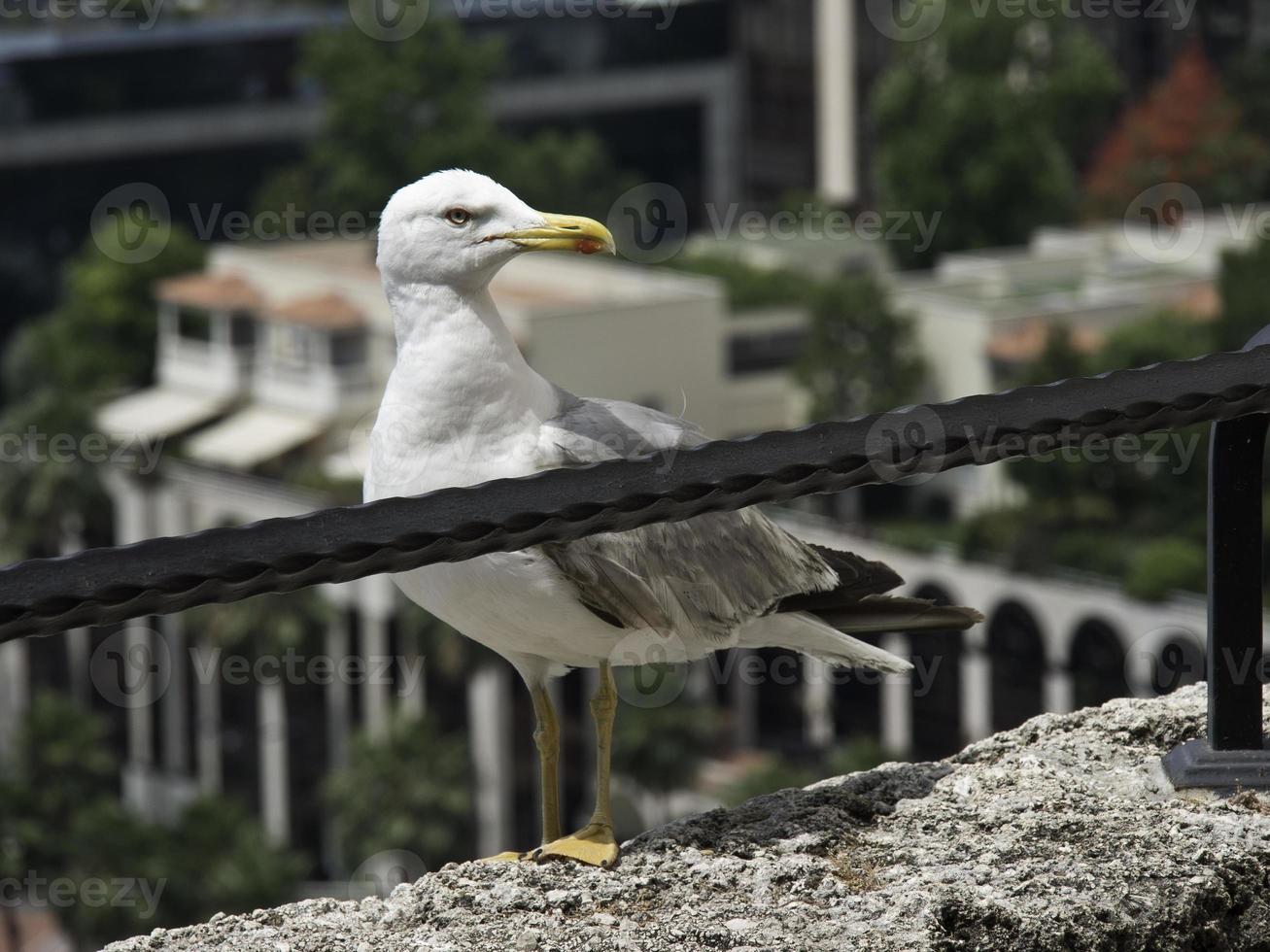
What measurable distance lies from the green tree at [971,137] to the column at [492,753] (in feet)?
86.8

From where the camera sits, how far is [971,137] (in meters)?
83.9

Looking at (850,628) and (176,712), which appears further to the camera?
(176,712)

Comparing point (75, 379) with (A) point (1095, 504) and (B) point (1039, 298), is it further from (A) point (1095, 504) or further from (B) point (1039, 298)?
(A) point (1095, 504)

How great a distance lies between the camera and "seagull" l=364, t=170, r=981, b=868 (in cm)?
578

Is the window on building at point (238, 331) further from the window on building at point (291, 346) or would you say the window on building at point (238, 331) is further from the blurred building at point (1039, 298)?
the blurred building at point (1039, 298)

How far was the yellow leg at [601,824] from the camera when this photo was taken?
511 centimetres

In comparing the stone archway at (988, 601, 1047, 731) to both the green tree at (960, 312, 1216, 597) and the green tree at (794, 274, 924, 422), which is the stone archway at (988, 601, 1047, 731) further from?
the green tree at (794, 274, 924, 422)

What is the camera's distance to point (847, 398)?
225 ft

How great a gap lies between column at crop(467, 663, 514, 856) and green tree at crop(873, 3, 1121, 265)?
26.4 meters

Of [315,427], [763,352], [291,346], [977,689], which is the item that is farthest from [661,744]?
[291,346]

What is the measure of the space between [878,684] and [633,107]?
48.1 metres

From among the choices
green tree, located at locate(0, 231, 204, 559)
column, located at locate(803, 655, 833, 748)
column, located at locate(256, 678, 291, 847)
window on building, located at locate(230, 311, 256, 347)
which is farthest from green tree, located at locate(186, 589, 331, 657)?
window on building, located at locate(230, 311, 256, 347)

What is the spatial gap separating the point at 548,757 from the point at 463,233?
123cm

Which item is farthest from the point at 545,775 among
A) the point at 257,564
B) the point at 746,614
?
the point at 257,564
